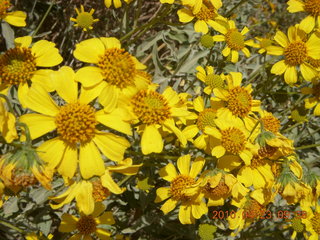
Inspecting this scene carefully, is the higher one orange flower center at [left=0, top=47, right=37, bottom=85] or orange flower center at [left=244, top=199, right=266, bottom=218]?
orange flower center at [left=0, top=47, right=37, bottom=85]

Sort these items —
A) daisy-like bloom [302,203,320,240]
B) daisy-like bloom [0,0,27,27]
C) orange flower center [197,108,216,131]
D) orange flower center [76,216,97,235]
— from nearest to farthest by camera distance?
daisy-like bloom [0,0,27,27] < orange flower center [76,216,97,235] < orange flower center [197,108,216,131] < daisy-like bloom [302,203,320,240]

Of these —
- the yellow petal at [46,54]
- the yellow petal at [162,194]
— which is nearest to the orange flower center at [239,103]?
the yellow petal at [162,194]

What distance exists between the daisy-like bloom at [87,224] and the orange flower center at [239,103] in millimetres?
935

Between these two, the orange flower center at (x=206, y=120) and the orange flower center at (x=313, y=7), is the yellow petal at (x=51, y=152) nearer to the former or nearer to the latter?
the orange flower center at (x=206, y=120)

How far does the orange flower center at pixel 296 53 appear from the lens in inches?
99.2

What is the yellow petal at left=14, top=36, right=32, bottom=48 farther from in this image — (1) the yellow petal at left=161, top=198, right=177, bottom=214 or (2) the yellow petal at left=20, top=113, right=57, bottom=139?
(1) the yellow petal at left=161, top=198, right=177, bottom=214

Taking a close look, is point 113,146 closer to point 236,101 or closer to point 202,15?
point 236,101

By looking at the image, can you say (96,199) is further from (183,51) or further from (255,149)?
(183,51)

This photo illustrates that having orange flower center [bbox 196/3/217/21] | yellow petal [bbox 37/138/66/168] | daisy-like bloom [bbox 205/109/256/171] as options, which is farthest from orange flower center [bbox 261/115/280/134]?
yellow petal [bbox 37/138/66/168]

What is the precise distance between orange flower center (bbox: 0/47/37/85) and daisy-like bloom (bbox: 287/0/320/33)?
196 centimetres

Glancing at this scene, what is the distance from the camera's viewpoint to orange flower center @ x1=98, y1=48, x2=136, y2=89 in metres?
1.45

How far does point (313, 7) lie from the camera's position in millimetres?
2658

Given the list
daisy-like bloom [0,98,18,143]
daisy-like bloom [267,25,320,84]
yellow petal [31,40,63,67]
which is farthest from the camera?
daisy-like bloom [267,25,320,84]

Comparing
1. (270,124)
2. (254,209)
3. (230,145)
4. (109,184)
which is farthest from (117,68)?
Answer: (254,209)
